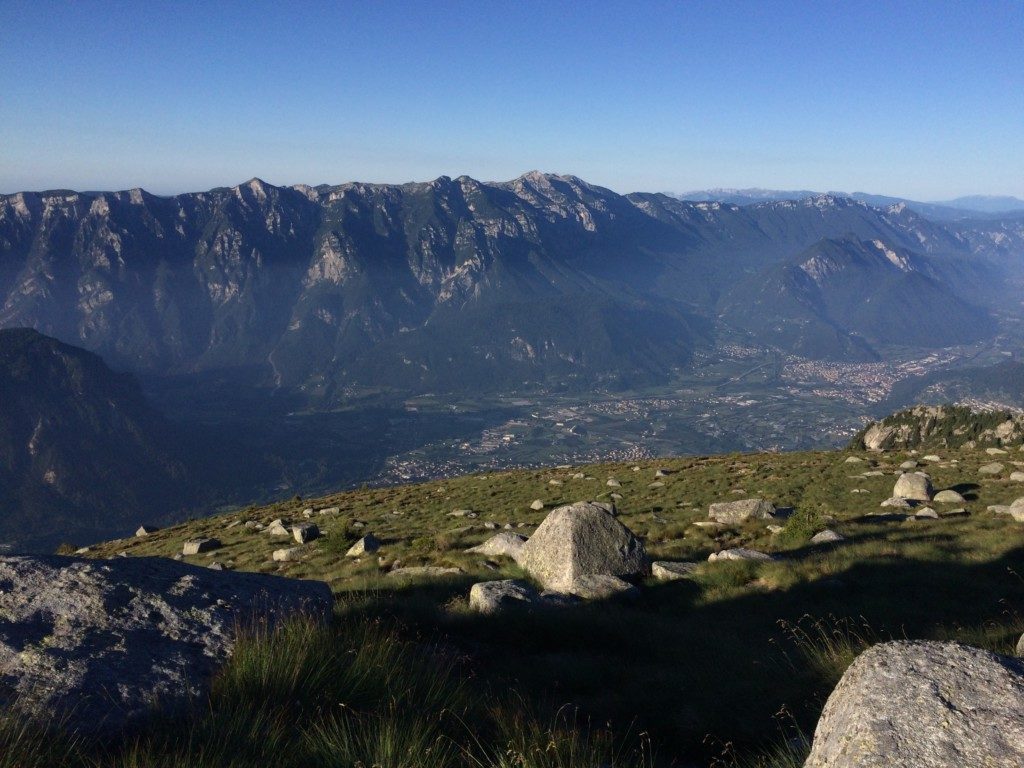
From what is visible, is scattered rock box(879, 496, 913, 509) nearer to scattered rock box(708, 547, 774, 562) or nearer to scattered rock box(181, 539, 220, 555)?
scattered rock box(708, 547, 774, 562)

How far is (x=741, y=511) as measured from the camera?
75.9ft

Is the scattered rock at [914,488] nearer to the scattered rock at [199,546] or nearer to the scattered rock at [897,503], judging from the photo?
the scattered rock at [897,503]

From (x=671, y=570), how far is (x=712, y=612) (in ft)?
9.46

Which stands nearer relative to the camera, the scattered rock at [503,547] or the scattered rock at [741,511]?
the scattered rock at [503,547]

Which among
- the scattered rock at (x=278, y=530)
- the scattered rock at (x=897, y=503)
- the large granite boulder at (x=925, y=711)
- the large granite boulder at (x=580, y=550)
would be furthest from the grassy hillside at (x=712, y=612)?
the scattered rock at (x=278, y=530)

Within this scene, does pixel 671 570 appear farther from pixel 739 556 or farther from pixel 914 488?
pixel 914 488

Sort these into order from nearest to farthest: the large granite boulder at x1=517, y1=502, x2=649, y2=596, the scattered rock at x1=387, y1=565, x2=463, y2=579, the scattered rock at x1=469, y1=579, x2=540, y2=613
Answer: the scattered rock at x1=469, y1=579, x2=540, y2=613 < the large granite boulder at x1=517, y1=502, x2=649, y2=596 < the scattered rock at x1=387, y1=565, x2=463, y2=579

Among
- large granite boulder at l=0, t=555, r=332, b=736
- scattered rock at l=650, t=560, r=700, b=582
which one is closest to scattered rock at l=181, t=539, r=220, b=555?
large granite boulder at l=0, t=555, r=332, b=736

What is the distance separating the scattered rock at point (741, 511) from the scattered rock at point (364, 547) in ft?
46.1

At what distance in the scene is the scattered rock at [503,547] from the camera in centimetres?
1828

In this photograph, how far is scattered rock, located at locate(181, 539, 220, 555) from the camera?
2762 cm

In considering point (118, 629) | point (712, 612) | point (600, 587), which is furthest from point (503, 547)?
point (118, 629)

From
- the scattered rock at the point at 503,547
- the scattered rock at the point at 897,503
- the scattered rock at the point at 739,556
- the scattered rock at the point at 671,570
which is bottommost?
the scattered rock at the point at 897,503

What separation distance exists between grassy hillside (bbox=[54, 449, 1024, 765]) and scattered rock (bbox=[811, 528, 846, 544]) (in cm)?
40
